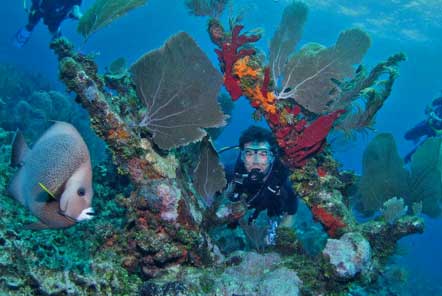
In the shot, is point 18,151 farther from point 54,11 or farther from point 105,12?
point 54,11

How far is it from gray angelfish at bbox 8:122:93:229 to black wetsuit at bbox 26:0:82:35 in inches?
328

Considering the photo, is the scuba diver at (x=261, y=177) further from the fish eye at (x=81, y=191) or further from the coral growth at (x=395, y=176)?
the fish eye at (x=81, y=191)

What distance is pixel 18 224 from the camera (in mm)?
3508

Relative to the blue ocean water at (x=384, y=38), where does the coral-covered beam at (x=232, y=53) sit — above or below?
below

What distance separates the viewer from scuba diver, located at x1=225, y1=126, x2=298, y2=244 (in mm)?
5750

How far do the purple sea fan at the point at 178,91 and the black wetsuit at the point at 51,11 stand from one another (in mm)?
6318

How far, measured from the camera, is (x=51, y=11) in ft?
29.4

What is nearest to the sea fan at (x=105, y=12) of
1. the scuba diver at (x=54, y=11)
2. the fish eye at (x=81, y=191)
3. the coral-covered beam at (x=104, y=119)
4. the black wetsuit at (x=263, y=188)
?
the coral-covered beam at (x=104, y=119)

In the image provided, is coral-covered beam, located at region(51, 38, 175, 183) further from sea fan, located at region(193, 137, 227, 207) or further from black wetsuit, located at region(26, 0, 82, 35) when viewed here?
black wetsuit, located at region(26, 0, 82, 35)

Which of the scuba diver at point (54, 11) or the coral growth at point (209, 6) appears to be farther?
the scuba diver at point (54, 11)

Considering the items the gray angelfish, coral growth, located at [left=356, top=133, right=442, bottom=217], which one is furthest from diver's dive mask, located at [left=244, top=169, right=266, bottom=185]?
the gray angelfish

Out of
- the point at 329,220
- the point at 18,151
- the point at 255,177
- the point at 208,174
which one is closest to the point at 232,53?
the point at 208,174

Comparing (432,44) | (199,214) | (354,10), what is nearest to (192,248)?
(199,214)

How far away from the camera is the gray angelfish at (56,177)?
1.73m
